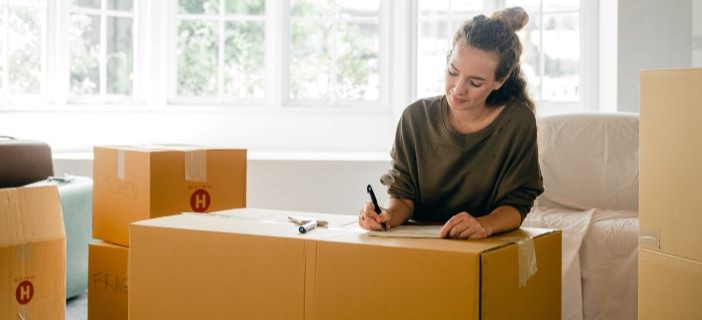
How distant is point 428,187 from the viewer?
186 centimetres

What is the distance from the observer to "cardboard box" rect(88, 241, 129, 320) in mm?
2641

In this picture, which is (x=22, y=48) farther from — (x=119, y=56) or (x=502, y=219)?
(x=502, y=219)

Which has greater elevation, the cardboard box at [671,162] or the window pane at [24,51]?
the window pane at [24,51]

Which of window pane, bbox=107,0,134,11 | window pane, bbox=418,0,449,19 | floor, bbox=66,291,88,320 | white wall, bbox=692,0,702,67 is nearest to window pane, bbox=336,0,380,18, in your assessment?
window pane, bbox=418,0,449,19

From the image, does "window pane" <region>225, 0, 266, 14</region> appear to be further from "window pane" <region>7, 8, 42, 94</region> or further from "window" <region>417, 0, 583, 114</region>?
"window pane" <region>7, 8, 42, 94</region>

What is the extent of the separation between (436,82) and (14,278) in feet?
8.95

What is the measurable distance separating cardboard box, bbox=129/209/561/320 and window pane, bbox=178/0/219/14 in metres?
3.04

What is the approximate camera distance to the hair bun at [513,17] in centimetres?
189

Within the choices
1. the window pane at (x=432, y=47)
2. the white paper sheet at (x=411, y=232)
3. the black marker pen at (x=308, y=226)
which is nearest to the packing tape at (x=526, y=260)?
the white paper sheet at (x=411, y=232)

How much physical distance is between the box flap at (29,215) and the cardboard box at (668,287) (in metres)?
1.52

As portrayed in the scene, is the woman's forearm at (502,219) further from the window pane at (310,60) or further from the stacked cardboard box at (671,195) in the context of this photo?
the window pane at (310,60)

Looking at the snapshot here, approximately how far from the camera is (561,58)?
4.50m

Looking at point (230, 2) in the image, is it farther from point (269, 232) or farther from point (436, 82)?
point (269, 232)

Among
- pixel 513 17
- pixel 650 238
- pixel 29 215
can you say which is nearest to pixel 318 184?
pixel 29 215
